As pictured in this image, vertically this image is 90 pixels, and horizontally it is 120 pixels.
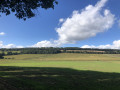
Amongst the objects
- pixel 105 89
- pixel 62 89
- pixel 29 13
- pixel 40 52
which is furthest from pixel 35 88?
pixel 40 52

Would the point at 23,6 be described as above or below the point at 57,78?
above

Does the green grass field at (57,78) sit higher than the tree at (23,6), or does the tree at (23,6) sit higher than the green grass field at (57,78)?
the tree at (23,6)

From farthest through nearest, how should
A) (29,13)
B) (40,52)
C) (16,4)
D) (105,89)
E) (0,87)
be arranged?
(40,52)
(29,13)
(16,4)
(105,89)
(0,87)

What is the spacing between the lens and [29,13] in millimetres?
15555

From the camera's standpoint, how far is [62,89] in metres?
12.3

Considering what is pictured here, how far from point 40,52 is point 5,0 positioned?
521 feet

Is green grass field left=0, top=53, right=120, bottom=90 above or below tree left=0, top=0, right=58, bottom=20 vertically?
below

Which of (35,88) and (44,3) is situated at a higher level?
(44,3)

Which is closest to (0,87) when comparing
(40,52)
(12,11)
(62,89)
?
(62,89)

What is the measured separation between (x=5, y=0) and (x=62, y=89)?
10708 mm

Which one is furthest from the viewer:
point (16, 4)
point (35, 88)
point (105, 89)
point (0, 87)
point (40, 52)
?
point (40, 52)

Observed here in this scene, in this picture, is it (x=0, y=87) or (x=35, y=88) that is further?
(x=35, y=88)

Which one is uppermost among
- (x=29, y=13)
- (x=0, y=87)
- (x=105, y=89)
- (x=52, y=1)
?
(x=52, y=1)

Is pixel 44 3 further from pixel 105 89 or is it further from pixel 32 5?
pixel 105 89
